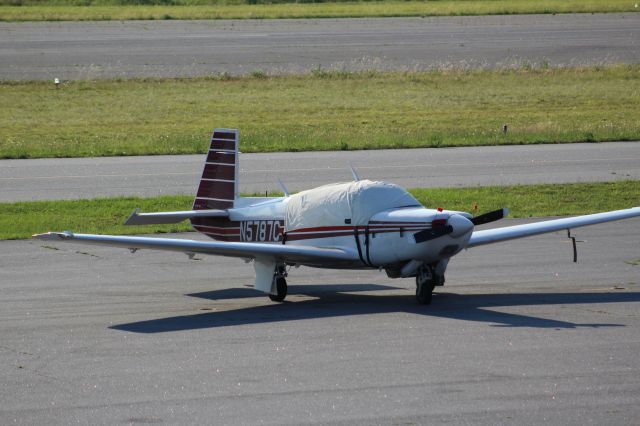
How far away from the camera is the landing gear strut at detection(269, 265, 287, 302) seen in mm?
17328

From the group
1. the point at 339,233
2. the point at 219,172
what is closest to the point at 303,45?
the point at 219,172

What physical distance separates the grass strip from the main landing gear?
30.6ft

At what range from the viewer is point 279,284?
57.3ft

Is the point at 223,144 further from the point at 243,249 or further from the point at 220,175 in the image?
the point at 243,249

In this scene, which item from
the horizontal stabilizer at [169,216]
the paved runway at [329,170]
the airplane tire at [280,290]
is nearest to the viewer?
the airplane tire at [280,290]

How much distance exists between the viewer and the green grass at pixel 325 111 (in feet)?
127

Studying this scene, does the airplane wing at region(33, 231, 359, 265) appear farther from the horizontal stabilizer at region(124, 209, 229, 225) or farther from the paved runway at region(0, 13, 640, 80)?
the paved runway at region(0, 13, 640, 80)

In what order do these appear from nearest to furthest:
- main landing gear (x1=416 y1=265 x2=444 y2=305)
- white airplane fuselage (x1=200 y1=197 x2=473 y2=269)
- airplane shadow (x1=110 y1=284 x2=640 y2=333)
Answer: airplane shadow (x1=110 y1=284 x2=640 y2=333)
white airplane fuselage (x1=200 y1=197 x2=473 y2=269)
main landing gear (x1=416 y1=265 x2=444 y2=305)

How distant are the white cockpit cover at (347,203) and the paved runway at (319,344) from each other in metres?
1.32

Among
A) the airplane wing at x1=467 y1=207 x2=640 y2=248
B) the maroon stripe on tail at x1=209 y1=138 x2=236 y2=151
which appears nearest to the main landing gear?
the airplane wing at x1=467 y1=207 x2=640 y2=248

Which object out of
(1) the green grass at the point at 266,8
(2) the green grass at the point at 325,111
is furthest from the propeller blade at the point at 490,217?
(1) the green grass at the point at 266,8

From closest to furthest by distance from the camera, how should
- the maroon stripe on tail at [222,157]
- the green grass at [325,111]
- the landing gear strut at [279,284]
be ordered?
the landing gear strut at [279,284] < the maroon stripe on tail at [222,157] < the green grass at [325,111]

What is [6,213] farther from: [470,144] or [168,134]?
[470,144]

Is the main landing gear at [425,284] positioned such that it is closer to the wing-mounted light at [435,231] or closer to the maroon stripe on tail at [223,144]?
the wing-mounted light at [435,231]
